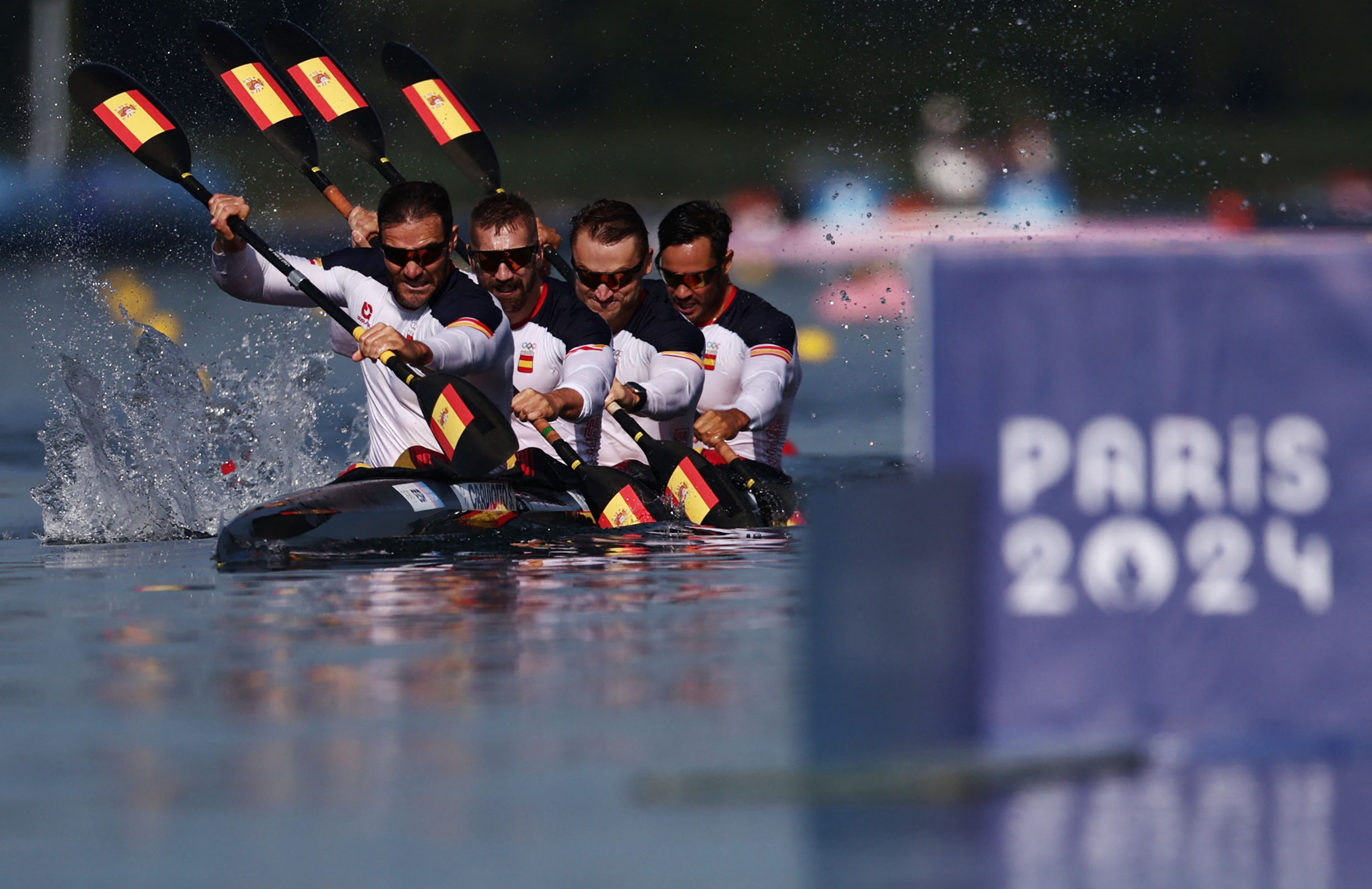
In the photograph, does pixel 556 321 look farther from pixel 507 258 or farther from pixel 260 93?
pixel 260 93

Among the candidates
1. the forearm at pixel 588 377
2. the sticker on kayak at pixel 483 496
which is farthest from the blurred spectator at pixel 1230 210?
the sticker on kayak at pixel 483 496

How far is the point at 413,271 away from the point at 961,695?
14.7ft

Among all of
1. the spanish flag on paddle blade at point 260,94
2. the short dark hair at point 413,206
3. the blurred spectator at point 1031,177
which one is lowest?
the short dark hair at point 413,206

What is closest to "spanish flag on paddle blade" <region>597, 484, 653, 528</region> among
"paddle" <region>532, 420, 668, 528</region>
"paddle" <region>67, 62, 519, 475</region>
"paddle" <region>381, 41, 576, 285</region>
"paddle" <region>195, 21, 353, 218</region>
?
"paddle" <region>532, 420, 668, 528</region>

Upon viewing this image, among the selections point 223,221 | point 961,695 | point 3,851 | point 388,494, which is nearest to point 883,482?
point 961,695

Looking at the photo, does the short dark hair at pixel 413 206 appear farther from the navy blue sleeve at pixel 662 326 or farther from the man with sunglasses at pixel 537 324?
the navy blue sleeve at pixel 662 326

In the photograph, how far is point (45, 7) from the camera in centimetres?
3412

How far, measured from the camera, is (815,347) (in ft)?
74.1

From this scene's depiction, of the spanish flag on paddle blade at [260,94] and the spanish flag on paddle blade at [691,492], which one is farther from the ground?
the spanish flag on paddle blade at [260,94]

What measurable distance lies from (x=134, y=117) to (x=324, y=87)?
163 cm

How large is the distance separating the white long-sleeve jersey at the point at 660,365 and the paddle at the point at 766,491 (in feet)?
0.84

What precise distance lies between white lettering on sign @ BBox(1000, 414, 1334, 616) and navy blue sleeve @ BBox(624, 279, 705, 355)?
501 centimetres

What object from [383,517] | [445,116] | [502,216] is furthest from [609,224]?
[445,116]

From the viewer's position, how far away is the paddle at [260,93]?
10047 mm
